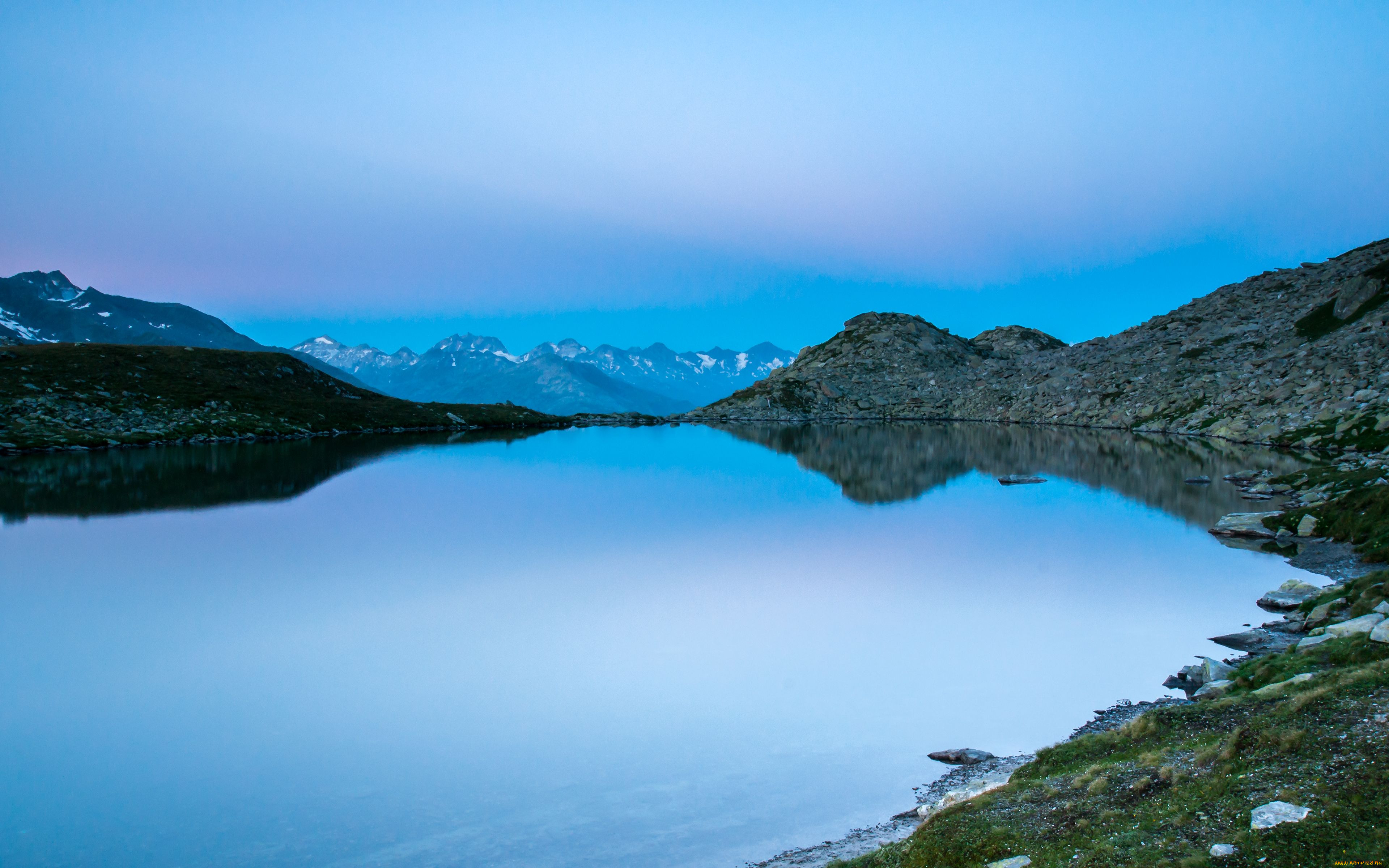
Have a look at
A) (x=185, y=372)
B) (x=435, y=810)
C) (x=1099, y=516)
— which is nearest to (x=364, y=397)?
(x=185, y=372)

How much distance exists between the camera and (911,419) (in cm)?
19312

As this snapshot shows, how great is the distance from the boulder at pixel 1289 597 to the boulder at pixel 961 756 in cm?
1587

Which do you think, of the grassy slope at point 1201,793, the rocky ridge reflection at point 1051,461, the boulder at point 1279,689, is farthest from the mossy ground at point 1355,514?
the grassy slope at point 1201,793

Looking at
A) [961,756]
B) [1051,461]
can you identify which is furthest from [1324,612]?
[1051,461]

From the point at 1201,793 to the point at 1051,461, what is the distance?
80.0 m

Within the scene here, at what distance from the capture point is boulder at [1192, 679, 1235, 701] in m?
16.9

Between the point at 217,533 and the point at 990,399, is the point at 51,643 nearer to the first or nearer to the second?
the point at 217,533

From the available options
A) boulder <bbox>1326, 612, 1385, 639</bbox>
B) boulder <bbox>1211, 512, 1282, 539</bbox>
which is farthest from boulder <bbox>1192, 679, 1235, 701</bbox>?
boulder <bbox>1211, 512, 1282, 539</bbox>

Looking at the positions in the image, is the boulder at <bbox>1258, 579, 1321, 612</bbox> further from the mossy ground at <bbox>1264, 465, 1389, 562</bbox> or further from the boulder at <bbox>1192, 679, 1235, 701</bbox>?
the boulder at <bbox>1192, 679, 1235, 701</bbox>

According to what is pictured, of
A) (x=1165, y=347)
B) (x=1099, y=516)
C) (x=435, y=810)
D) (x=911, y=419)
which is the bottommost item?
(x=435, y=810)

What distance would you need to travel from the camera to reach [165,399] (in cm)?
11481

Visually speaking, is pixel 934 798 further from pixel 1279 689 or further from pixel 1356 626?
pixel 1356 626

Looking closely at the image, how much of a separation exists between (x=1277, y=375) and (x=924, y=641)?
4354 inches

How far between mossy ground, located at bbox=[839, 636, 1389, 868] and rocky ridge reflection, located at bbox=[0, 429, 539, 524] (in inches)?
2149
